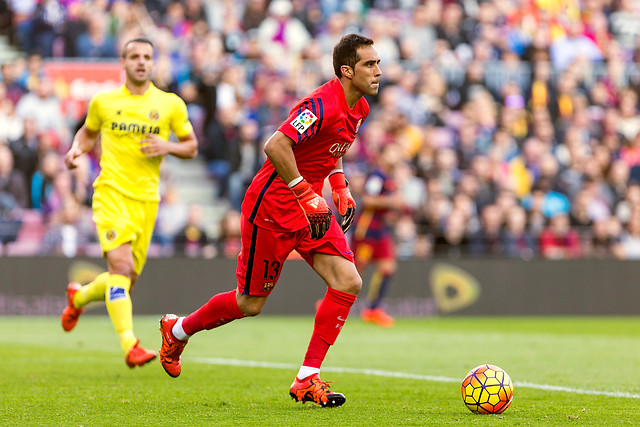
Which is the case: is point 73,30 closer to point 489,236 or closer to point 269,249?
point 489,236

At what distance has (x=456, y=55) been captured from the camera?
70.4 ft

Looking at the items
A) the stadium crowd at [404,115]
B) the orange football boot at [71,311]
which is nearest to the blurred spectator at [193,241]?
the stadium crowd at [404,115]

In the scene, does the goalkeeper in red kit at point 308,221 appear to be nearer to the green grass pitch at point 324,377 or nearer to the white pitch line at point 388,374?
the green grass pitch at point 324,377

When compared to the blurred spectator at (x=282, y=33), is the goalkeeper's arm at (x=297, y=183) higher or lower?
lower

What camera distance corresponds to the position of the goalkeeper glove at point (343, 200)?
7.00m

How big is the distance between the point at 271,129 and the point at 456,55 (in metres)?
5.20

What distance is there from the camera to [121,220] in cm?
877

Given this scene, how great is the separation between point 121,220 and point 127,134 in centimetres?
73

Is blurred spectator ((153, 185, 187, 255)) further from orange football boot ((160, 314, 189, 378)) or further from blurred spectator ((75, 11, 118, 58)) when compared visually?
orange football boot ((160, 314, 189, 378))

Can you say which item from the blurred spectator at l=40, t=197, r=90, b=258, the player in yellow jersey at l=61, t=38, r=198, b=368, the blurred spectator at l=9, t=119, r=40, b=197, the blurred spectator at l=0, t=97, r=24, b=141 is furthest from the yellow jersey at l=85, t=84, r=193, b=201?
the blurred spectator at l=0, t=97, r=24, b=141

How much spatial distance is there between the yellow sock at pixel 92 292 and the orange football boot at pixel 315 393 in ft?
8.99

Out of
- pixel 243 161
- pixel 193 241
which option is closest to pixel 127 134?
pixel 193 241

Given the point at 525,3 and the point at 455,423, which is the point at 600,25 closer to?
the point at 525,3

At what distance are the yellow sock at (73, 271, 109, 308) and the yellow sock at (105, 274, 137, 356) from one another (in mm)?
187
